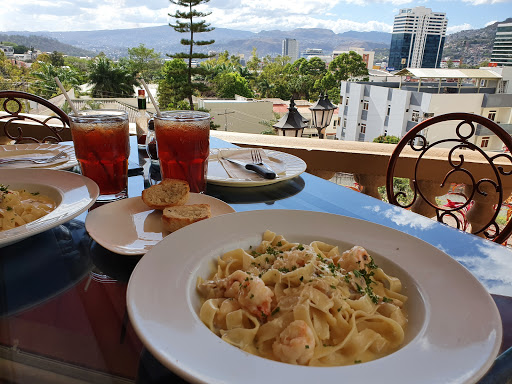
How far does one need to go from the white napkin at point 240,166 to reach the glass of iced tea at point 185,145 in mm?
155

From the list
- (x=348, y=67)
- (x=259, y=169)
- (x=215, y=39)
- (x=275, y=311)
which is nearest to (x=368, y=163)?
(x=259, y=169)

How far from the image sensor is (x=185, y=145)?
1154mm

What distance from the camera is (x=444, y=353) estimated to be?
0.48 meters

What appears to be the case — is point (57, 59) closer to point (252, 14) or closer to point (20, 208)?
point (20, 208)

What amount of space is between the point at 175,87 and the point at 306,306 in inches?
957

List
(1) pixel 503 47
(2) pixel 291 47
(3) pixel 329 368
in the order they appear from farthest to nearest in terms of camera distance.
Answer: (2) pixel 291 47
(1) pixel 503 47
(3) pixel 329 368

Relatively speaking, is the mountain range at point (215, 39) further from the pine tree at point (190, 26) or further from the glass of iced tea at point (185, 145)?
the glass of iced tea at point (185, 145)

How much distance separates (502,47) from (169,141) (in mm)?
20966

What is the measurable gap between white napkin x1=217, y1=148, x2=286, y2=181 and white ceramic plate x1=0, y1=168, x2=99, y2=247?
48 centimetres

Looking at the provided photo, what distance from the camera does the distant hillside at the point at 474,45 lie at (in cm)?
2195

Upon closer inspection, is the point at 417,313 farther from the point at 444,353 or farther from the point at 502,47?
the point at 502,47

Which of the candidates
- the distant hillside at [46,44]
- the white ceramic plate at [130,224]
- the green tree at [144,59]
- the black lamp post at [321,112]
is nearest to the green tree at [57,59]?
the distant hillside at [46,44]

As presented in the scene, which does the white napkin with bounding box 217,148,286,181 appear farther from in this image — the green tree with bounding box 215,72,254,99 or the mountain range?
the green tree with bounding box 215,72,254,99

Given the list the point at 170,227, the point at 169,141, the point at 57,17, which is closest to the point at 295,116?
the point at 169,141
